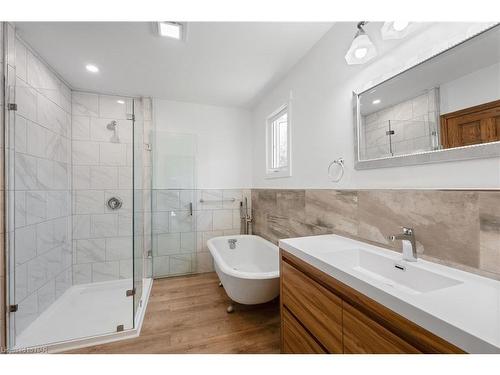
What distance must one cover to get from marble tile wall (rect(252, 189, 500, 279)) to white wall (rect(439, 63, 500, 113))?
40cm

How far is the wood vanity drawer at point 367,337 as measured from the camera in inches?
28.2

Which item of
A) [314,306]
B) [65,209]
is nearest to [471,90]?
[314,306]

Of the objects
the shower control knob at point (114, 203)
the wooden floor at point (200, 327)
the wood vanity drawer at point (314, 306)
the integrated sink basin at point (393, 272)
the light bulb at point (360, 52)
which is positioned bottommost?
the wooden floor at point (200, 327)

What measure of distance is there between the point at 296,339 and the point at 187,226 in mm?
2212

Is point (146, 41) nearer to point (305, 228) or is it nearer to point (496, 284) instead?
point (305, 228)

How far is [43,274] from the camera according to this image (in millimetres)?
2059

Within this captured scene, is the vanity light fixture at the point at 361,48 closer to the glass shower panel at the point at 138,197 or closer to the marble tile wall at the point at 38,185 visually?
the glass shower panel at the point at 138,197

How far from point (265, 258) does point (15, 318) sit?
7.49 feet

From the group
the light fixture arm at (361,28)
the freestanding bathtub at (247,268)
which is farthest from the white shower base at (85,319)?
the light fixture arm at (361,28)

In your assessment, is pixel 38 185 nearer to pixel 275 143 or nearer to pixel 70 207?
pixel 70 207

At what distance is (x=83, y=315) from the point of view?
80.8 inches

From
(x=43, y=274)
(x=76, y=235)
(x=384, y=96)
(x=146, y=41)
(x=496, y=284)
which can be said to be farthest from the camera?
(x=76, y=235)

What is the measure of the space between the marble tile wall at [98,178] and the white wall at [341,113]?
192cm

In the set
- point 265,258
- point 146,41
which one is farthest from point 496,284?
point 146,41
